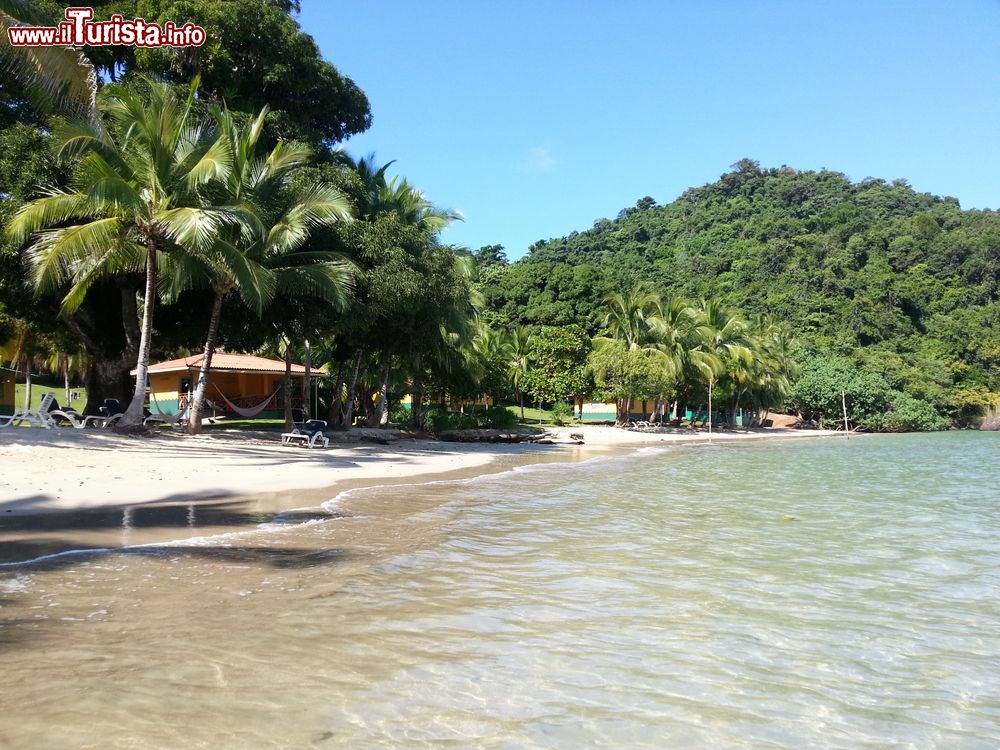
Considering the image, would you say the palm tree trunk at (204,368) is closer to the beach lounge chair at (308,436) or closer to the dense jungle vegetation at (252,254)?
the dense jungle vegetation at (252,254)

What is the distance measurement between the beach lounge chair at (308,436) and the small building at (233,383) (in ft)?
37.4

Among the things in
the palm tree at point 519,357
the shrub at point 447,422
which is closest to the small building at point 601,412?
the palm tree at point 519,357

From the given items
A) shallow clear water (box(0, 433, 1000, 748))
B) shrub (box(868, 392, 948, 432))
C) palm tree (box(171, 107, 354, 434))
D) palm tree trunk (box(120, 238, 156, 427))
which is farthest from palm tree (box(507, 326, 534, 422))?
shallow clear water (box(0, 433, 1000, 748))

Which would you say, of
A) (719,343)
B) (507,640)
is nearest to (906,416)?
(719,343)

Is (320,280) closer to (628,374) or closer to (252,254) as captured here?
(252,254)

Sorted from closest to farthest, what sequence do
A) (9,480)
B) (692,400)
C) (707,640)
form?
(707,640) → (9,480) → (692,400)

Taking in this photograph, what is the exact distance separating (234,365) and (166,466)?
18.2m

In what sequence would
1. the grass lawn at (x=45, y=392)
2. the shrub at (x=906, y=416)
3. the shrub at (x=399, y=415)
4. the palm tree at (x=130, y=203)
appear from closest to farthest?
the palm tree at (x=130, y=203), the shrub at (x=399, y=415), the grass lawn at (x=45, y=392), the shrub at (x=906, y=416)

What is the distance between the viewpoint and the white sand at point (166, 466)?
9.71 metres

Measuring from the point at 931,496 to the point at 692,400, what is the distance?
3351 cm

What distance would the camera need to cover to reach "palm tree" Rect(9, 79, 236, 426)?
1502cm

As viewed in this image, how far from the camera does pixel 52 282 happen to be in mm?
16188

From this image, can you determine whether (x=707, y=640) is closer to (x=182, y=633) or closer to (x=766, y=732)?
(x=766, y=732)

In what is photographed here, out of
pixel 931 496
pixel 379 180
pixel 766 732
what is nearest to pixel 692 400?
pixel 379 180
